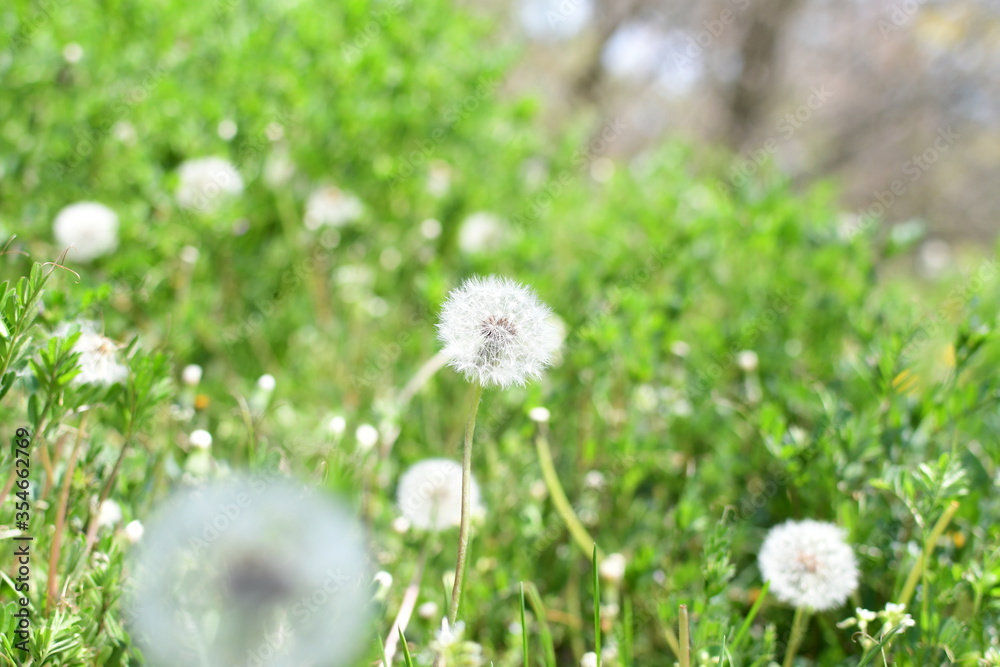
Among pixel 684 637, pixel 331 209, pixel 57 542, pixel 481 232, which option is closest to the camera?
pixel 684 637

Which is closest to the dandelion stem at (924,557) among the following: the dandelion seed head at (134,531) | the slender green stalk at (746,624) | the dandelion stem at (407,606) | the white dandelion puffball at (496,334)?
the slender green stalk at (746,624)

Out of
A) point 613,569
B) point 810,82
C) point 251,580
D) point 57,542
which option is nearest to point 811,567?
point 613,569

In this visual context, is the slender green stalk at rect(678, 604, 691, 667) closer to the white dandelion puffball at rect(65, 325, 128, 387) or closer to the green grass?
the green grass

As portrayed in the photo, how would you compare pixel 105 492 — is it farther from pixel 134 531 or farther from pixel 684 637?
pixel 684 637

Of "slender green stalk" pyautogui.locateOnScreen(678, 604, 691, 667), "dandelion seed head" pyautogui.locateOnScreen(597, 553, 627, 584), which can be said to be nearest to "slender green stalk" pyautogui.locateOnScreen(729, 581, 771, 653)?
"slender green stalk" pyautogui.locateOnScreen(678, 604, 691, 667)

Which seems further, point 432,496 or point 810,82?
point 810,82
